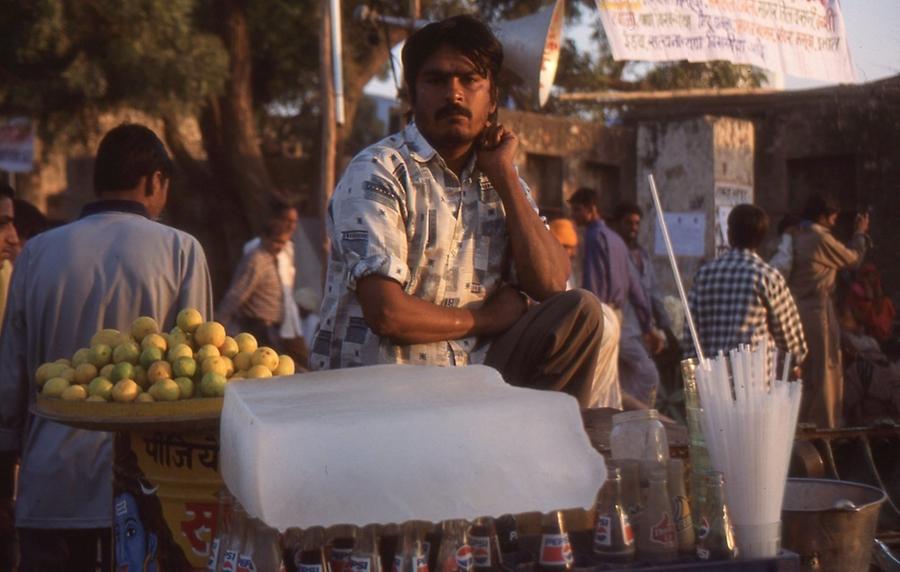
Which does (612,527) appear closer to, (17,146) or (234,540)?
(234,540)

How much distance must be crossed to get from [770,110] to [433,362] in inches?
440

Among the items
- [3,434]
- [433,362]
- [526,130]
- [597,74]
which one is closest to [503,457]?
[433,362]

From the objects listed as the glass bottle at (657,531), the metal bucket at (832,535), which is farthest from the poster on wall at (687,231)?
the glass bottle at (657,531)

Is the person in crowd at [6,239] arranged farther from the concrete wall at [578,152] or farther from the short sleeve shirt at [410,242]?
the concrete wall at [578,152]

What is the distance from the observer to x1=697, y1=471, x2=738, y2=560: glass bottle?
2.19m

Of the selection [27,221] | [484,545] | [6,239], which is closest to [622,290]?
[27,221]

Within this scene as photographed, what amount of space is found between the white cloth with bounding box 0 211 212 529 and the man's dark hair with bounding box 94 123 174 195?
0.10m

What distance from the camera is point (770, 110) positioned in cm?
1330

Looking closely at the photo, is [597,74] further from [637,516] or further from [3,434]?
[637,516]

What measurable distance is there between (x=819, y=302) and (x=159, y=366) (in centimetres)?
699

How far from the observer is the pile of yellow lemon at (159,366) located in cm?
285

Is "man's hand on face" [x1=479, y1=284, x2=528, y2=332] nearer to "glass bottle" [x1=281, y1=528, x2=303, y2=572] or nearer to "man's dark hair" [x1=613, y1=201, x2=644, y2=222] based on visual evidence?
"glass bottle" [x1=281, y1=528, x2=303, y2=572]

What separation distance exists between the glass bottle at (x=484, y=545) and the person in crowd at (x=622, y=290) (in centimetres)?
598

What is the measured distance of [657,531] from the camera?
2.21 meters
